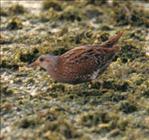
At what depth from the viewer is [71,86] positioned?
9438 mm

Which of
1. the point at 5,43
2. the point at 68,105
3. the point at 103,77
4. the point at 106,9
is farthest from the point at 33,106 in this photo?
the point at 106,9

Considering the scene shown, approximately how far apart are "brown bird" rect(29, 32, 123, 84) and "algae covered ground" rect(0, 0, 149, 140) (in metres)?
0.22

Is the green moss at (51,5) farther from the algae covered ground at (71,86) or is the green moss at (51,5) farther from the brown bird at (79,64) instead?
the brown bird at (79,64)

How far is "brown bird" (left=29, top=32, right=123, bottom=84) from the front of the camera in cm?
907

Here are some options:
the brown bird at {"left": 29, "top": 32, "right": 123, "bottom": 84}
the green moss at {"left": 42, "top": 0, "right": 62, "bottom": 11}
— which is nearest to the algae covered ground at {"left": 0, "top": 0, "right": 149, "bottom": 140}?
the green moss at {"left": 42, "top": 0, "right": 62, "bottom": 11}

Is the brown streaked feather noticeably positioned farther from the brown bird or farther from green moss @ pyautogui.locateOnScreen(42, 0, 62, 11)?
green moss @ pyautogui.locateOnScreen(42, 0, 62, 11)

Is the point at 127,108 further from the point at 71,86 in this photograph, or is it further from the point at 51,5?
Answer: the point at 51,5

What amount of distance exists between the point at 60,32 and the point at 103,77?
2648 mm

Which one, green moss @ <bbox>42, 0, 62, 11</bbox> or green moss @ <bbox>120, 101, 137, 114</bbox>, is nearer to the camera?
green moss @ <bbox>120, 101, 137, 114</bbox>

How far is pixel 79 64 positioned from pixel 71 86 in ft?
1.70

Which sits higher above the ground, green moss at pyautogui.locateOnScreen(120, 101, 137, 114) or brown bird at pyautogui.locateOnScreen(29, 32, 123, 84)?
brown bird at pyautogui.locateOnScreen(29, 32, 123, 84)

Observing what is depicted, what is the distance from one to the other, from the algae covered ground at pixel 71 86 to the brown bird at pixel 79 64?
0.72 feet

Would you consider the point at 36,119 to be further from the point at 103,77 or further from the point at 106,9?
the point at 106,9

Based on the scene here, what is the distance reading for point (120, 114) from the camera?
8406mm
